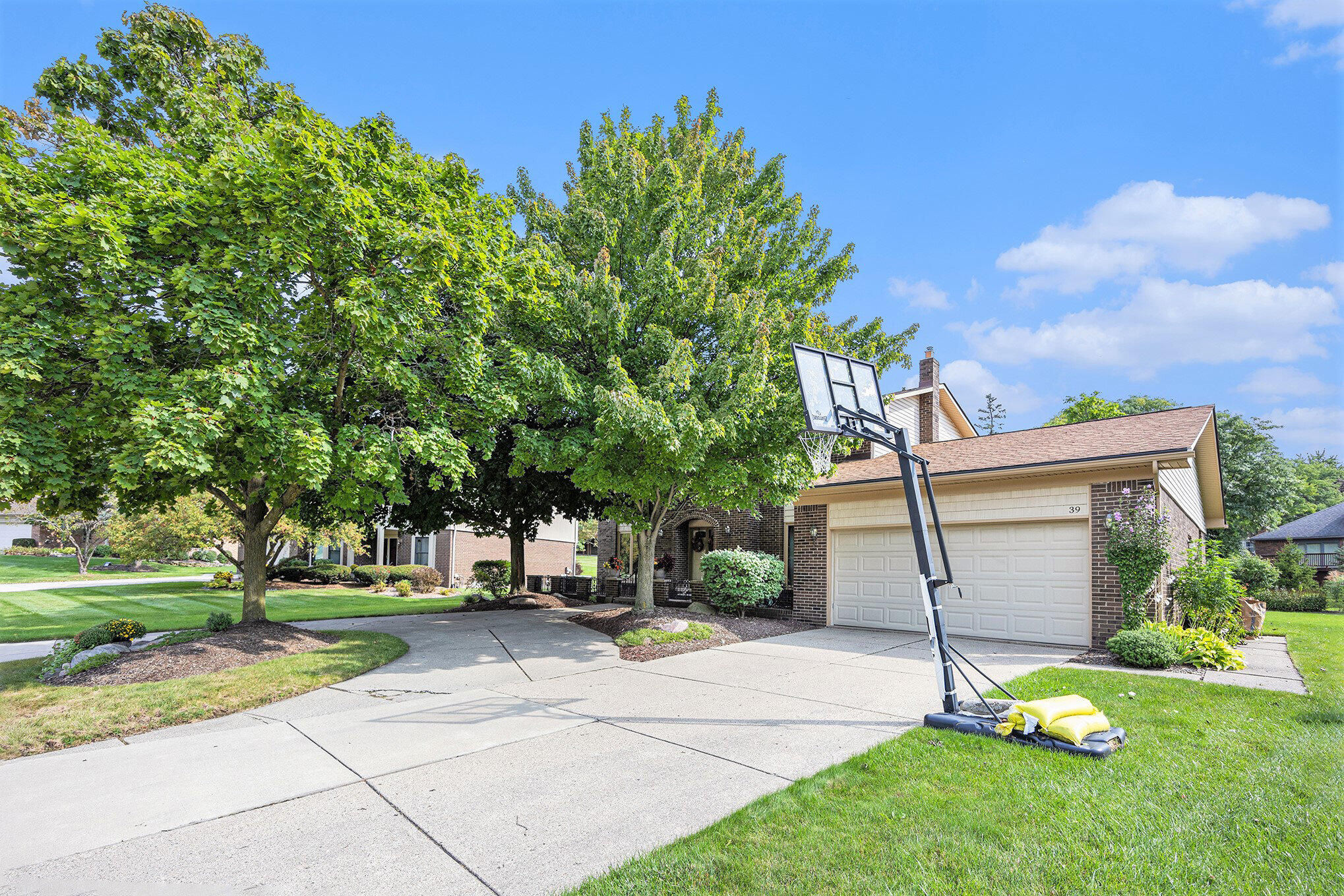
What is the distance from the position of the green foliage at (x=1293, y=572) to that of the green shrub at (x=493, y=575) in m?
29.8

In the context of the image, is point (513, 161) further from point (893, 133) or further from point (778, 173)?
point (893, 133)

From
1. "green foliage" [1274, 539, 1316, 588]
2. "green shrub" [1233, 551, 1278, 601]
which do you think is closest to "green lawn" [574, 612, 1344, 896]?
"green shrub" [1233, 551, 1278, 601]

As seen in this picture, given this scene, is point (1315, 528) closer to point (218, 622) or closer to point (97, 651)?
point (218, 622)

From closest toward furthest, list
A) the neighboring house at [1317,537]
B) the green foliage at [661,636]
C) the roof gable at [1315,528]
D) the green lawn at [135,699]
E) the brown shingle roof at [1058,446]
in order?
the green lawn at [135,699] → the brown shingle roof at [1058,446] → the green foliage at [661,636] → the neighboring house at [1317,537] → the roof gable at [1315,528]

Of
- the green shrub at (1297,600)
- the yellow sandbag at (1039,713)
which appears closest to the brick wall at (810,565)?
the yellow sandbag at (1039,713)

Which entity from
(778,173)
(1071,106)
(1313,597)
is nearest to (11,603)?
(778,173)

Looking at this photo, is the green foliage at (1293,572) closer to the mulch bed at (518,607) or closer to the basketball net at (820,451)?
the basketball net at (820,451)

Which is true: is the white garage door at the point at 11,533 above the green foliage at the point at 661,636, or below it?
below

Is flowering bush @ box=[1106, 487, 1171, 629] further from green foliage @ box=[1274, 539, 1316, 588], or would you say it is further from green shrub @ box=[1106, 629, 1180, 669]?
green foliage @ box=[1274, 539, 1316, 588]

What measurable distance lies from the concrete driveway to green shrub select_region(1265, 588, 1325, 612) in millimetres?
23545

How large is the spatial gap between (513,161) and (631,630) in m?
9.78

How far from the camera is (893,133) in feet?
39.8

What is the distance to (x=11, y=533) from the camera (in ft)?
139

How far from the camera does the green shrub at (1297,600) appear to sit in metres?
23.4
